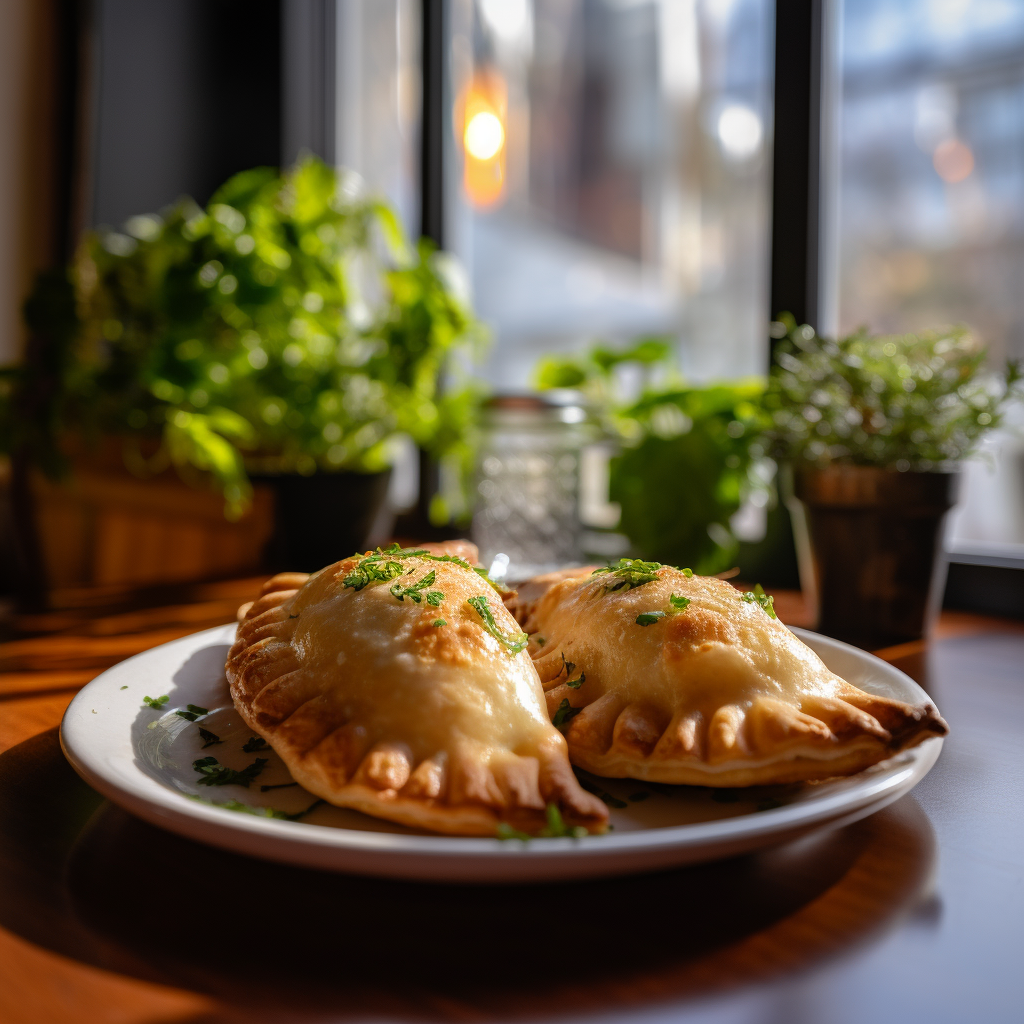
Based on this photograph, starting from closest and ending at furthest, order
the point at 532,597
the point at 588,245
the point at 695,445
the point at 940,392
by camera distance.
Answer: the point at 532,597, the point at 940,392, the point at 695,445, the point at 588,245

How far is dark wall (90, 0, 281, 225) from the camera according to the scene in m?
2.83

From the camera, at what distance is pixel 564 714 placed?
780mm

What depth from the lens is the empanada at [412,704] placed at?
597 mm

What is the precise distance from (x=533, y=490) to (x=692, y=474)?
1.33ft

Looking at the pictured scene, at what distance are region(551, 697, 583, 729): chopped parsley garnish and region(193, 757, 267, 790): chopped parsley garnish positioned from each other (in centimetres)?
24

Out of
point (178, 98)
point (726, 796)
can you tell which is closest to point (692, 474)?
point (726, 796)

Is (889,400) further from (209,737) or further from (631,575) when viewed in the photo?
(209,737)

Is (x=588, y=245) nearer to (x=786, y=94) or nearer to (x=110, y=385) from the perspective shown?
(x=786, y=94)

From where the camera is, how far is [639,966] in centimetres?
50

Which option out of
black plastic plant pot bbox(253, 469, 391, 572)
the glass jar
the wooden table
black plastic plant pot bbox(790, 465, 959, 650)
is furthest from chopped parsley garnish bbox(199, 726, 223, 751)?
the glass jar

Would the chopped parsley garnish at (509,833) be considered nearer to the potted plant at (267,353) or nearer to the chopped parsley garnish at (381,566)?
the chopped parsley garnish at (381,566)

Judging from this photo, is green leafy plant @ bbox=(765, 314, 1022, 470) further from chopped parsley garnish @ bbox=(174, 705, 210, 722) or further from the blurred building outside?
chopped parsley garnish @ bbox=(174, 705, 210, 722)

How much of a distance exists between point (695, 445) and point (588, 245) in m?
2.79

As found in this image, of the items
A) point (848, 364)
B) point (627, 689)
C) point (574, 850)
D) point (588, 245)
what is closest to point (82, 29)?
point (588, 245)
